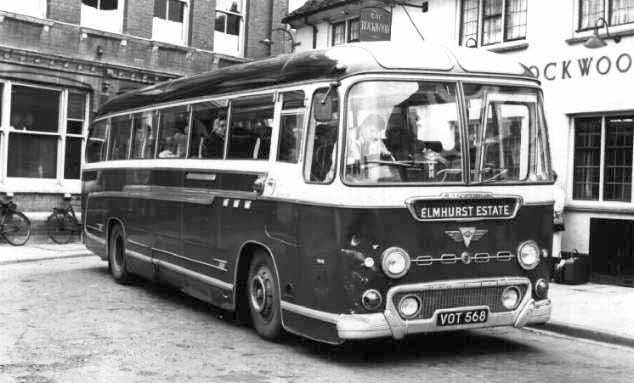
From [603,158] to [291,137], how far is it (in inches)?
307

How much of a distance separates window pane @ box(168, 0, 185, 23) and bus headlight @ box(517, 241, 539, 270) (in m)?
16.7

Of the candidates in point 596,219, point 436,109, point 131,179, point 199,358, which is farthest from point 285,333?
point 596,219

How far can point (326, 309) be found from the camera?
732 centimetres

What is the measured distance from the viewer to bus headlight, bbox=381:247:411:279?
717 centimetres

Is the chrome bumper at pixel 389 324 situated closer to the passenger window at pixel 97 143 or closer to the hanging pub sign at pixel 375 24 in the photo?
the passenger window at pixel 97 143

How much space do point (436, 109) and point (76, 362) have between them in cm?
394

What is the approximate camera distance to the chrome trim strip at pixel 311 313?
23.7 ft

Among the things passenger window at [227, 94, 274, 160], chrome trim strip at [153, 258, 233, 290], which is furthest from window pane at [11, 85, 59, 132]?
passenger window at [227, 94, 274, 160]

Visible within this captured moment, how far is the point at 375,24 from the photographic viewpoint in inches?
614

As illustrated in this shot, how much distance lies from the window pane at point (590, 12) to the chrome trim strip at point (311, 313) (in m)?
9.01

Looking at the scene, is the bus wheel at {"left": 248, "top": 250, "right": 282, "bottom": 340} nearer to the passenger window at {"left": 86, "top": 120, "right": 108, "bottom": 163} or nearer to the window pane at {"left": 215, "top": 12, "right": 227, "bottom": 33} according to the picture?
the passenger window at {"left": 86, "top": 120, "right": 108, "bottom": 163}

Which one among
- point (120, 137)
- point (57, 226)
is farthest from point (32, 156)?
point (120, 137)

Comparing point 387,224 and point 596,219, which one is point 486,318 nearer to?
point 387,224

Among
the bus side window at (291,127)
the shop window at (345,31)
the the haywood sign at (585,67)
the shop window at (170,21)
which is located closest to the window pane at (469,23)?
the the haywood sign at (585,67)
